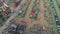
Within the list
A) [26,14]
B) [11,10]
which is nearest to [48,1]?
[26,14]

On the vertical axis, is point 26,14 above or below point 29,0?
below

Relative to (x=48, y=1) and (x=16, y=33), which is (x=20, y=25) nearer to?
(x=16, y=33)

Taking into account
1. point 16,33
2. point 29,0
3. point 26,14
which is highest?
point 29,0

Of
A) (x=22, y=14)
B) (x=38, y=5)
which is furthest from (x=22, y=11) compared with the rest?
(x=38, y=5)

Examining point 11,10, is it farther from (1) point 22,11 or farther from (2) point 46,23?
(2) point 46,23

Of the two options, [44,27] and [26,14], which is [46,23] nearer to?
[44,27]

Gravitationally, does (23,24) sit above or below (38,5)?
below

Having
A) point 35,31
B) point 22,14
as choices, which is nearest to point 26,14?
point 22,14

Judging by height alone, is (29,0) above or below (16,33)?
above
